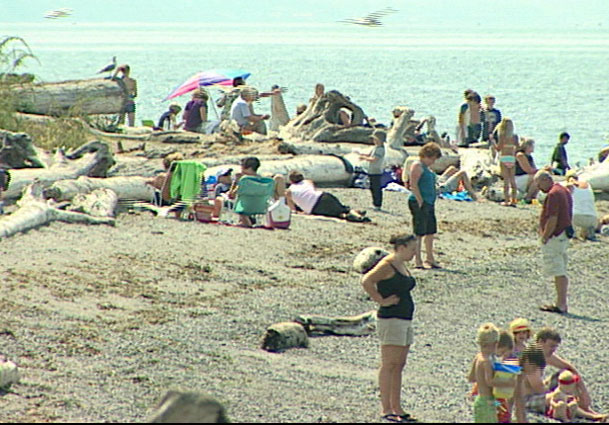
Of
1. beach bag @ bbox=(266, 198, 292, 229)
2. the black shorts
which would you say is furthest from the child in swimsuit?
the black shorts

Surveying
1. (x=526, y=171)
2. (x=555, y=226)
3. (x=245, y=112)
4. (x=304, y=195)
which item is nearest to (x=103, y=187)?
(x=304, y=195)

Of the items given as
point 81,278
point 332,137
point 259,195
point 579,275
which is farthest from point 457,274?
point 332,137

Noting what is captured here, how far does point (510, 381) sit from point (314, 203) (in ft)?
31.5

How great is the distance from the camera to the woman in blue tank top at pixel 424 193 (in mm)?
13414

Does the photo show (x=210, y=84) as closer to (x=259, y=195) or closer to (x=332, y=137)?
(x=332, y=137)

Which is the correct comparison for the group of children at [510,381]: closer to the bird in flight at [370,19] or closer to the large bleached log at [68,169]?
the bird in flight at [370,19]

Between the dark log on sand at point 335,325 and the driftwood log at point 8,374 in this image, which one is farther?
the dark log on sand at point 335,325

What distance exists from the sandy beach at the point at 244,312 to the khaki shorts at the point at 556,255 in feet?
1.70

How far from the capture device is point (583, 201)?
15820mm

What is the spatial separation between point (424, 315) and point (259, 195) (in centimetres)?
414

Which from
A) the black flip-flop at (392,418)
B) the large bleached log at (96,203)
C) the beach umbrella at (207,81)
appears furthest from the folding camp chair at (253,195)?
the beach umbrella at (207,81)

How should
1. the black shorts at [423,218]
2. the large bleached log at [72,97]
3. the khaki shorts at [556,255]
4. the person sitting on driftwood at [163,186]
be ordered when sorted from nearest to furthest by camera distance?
1. the khaki shorts at [556,255]
2. the black shorts at [423,218]
3. the person sitting on driftwood at [163,186]
4. the large bleached log at [72,97]

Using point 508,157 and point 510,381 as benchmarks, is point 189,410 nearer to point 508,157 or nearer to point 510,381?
point 510,381

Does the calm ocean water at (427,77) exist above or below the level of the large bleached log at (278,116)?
below
